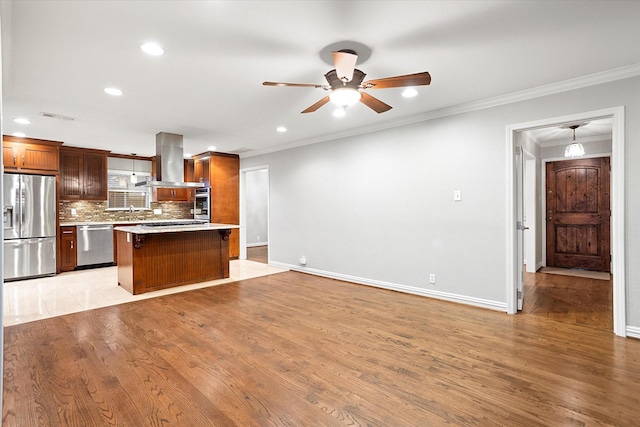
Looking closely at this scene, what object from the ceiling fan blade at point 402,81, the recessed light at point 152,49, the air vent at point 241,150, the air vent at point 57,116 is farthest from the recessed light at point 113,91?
the air vent at point 241,150

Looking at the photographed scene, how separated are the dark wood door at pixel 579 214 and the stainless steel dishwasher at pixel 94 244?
8.60 meters

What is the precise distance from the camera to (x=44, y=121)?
4543mm

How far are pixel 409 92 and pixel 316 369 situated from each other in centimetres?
285

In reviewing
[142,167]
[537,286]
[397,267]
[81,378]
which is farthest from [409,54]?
[142,167]

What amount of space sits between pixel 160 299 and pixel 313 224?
267 cm

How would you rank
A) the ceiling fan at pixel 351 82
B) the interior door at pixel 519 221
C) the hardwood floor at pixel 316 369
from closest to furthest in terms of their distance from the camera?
the hardwood floor at pixel 316 369, the ceiling fan at pixel 351 82, the interior door at pixel 519 221

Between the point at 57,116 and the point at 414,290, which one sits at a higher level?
the point at 57,116

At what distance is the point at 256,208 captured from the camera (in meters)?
9.99

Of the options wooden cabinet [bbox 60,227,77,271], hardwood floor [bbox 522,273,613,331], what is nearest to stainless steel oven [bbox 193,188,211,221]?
wooden cabinet [bbox 60,227,77,271]

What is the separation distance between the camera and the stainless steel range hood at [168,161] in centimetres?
520

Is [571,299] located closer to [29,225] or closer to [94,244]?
[94,244]

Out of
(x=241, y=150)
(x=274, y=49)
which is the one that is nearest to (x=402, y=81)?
(x=274, y=49)

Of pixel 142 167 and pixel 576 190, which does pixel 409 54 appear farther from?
pixel 142 167

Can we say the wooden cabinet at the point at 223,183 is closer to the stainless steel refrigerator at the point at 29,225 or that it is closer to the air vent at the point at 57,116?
the stainless steel refrigerator at the point at 29,225
